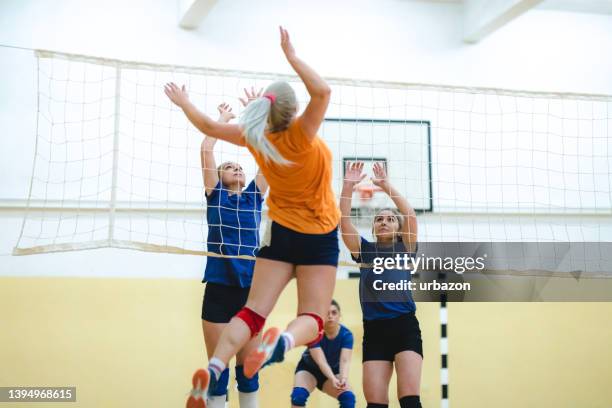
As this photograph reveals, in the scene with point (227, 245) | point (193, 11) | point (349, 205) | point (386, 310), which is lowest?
point (386, 310)

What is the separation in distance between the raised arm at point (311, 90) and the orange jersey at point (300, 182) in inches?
1.8

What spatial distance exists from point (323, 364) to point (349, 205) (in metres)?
1.51

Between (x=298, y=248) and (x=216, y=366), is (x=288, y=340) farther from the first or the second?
(x=298, y=248)

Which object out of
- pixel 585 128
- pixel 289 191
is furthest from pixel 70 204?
pixel 585 128

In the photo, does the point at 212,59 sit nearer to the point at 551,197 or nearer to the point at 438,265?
the point at 438,265

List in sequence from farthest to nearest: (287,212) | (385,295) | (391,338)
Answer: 1. (385,295)
2. (391,338)
3. (287,212)

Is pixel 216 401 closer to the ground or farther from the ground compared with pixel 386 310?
closer to the ground

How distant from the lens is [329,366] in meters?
5.34

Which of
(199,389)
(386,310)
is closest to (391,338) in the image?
(386,310)

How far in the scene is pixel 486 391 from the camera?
6.41m

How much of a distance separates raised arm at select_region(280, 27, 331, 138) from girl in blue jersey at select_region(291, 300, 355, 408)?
250 centimetres

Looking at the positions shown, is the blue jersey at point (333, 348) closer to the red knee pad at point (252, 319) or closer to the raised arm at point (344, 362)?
the raised arm at point (344, 362)

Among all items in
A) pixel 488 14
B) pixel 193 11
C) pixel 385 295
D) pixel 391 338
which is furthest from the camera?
pixel 488 14

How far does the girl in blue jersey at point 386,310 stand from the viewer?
401 centimetres
